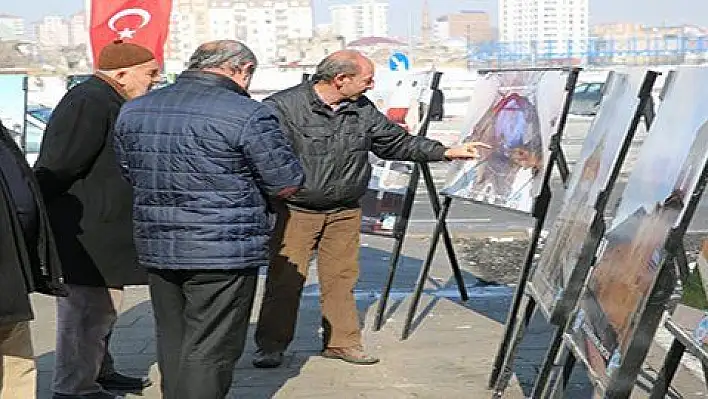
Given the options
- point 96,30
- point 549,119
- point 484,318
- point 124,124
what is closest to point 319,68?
point 549,119

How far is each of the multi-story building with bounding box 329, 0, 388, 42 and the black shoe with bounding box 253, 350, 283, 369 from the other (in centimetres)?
10169

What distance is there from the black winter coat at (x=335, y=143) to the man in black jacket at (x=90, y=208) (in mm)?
970

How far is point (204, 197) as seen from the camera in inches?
168

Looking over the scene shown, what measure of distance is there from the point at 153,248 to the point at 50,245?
1.41 feet

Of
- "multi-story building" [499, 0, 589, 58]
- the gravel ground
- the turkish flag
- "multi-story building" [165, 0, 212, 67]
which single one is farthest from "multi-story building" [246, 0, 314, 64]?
the turkish flag

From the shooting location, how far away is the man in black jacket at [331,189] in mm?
5910

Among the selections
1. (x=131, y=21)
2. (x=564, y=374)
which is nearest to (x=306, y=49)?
(x=131, y=21)

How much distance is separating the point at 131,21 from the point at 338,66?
13.1 feet

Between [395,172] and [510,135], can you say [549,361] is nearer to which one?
[510,135]

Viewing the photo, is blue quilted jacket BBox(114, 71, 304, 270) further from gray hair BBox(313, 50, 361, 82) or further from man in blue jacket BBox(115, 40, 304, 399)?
gray hair BBox(313, 50, 361, 82)

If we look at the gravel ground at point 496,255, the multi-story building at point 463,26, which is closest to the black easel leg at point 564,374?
the gravel ground at point 496,255

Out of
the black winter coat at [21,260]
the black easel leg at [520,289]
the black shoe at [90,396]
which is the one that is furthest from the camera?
the black easel leg at [520,289]

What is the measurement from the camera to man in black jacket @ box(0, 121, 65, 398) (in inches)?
154

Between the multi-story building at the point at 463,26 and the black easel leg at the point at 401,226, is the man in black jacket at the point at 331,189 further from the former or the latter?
the multi-story building at the point at 463,26
